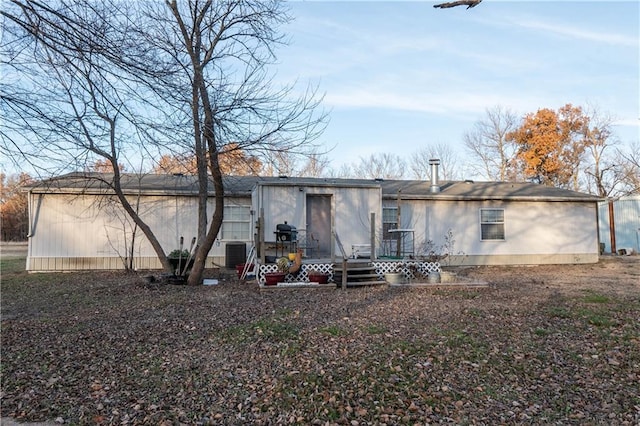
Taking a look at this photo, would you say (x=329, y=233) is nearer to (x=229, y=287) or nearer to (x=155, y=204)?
(x=229, y=287)

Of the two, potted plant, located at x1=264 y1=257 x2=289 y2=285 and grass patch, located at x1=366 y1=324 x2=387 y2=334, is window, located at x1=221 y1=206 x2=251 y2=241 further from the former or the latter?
grass patch, located at x1=366 y1=324 x2=387 y2=334

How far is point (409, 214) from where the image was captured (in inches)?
592

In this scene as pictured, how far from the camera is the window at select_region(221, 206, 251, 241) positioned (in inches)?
560

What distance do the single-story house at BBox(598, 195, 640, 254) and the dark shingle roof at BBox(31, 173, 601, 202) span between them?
7488mm

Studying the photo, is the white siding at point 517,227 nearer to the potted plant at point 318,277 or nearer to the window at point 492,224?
the window at point 492,224

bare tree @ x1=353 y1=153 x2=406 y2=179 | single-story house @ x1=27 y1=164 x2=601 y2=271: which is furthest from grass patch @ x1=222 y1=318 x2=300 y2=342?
bare tree @ x1=353 y1=153 x2=406 y2=179

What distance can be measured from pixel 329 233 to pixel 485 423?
935 cm

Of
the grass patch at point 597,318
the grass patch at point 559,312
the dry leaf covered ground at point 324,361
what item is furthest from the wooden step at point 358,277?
the grass patch at point 597,318

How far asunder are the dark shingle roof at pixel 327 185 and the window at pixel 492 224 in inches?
25.2

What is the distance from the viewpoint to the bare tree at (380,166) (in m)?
35.1

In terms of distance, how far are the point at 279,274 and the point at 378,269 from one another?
275cm

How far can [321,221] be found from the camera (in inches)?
494

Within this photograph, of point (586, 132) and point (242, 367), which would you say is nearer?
point (242, 367)

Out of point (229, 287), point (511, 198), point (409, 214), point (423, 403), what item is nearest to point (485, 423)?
point (423, 403)
